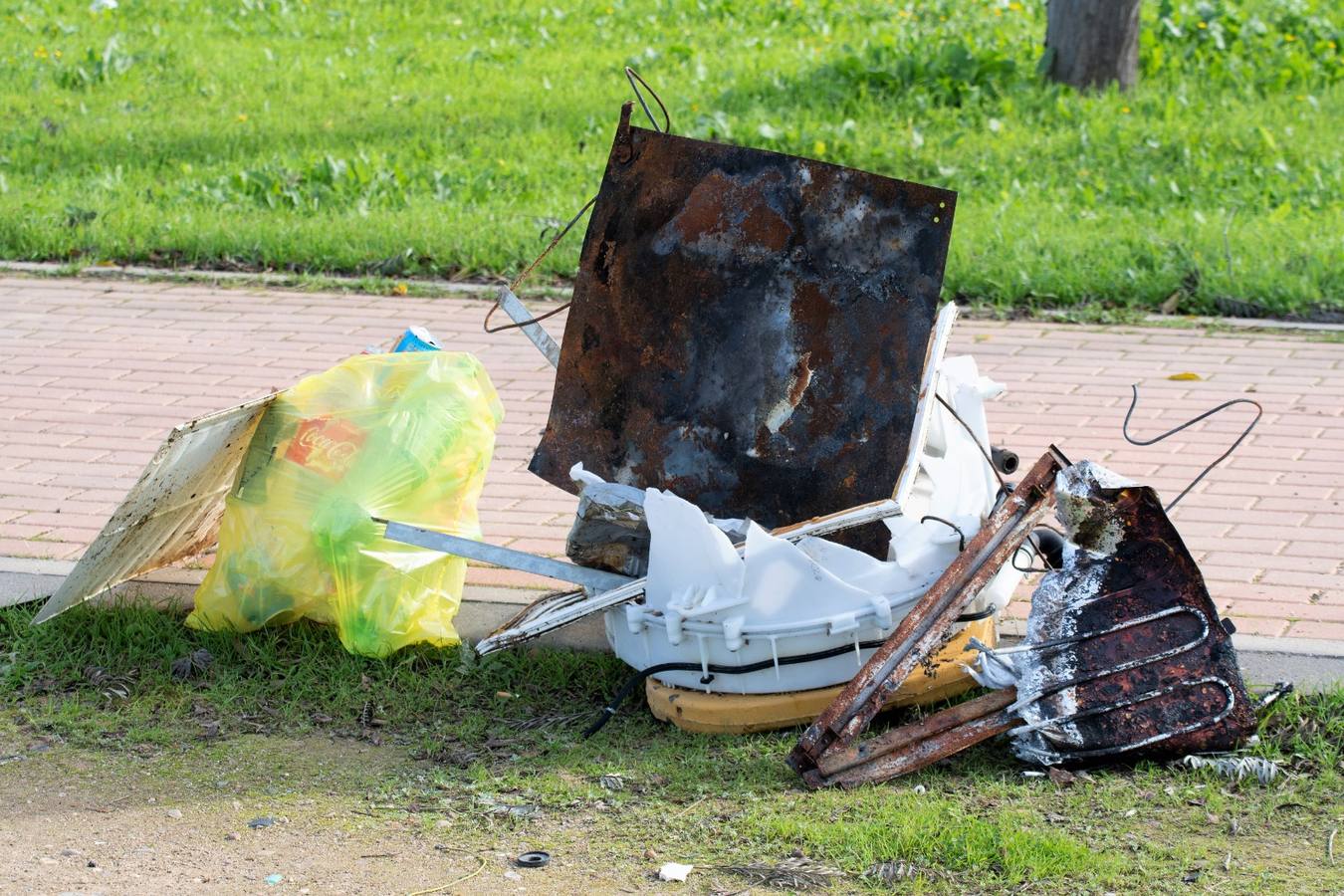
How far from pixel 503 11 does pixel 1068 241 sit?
321 inches

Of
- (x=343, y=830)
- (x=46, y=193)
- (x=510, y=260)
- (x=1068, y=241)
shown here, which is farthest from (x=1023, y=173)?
(x=343, y=830)

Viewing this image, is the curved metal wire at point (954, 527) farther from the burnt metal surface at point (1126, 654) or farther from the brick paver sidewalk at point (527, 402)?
the brick paver sidewalk at point (527, 402)

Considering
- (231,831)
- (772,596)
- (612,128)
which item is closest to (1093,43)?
(612,128)

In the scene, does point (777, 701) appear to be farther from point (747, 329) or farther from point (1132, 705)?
point (747, 329)

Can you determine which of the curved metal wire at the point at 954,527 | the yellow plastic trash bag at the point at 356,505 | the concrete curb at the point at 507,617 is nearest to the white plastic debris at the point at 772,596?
the curved metal wire at the point at 954,527

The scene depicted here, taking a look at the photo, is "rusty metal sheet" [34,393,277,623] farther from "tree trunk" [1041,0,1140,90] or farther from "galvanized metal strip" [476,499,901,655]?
"tree trunk" [1041,0,1140,90]

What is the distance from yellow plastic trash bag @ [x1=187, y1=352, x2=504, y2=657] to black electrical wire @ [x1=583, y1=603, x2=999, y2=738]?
0.64 meters

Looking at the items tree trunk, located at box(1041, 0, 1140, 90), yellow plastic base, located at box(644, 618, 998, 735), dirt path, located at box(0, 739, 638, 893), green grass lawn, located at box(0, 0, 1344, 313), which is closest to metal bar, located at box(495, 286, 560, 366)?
yellow plastic base, located at box(644, 618, 998, 735)

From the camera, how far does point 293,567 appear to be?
14.6ft

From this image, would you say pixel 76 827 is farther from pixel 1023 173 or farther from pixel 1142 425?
pixel 1023 173

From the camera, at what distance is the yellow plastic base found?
13.0 feet

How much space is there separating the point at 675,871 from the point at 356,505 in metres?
1.49

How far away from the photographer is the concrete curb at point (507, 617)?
13.7 ft

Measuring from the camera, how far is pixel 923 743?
375 centimetres
